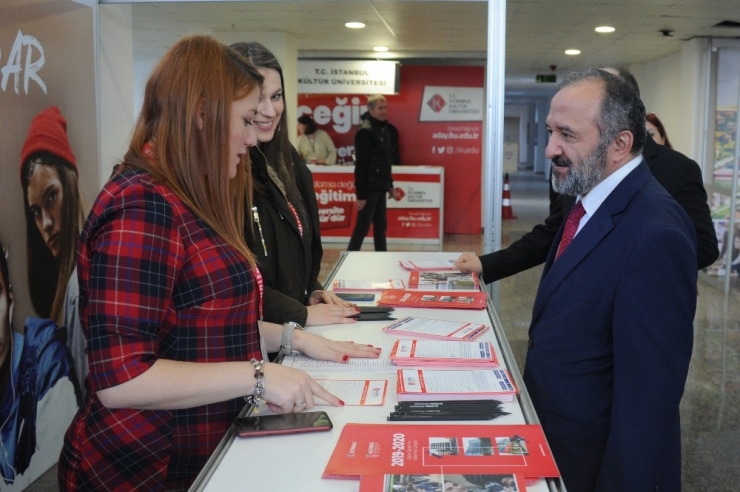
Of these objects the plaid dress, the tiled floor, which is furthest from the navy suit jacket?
the tiled floor

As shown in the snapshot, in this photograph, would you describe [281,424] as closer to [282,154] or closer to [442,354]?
[442,354]

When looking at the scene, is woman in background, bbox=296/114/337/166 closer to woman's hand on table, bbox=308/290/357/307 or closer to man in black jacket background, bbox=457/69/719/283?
man in black jacket background, bbox=457/69/719/283

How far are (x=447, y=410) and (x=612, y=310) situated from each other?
1.39ft

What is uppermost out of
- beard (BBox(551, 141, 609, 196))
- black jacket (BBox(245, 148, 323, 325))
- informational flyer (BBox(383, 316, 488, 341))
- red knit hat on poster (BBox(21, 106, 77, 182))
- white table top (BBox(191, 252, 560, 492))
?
red knit hat on poster (BBox(21, 106, 77, 182))

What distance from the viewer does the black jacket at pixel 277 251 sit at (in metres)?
2.00

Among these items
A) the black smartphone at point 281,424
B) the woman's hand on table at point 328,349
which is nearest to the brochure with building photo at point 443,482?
the black smartphone at point 281,424

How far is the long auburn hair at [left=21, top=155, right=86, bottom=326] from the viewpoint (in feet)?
9.45

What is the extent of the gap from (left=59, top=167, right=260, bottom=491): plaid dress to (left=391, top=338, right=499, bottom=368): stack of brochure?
0.44m

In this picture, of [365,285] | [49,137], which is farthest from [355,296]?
[49,137]

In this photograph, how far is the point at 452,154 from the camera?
10938 mm

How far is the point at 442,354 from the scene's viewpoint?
1.79 meters

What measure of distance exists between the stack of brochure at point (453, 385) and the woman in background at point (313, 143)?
29.0 ft

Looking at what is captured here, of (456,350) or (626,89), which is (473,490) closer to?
(456,350)

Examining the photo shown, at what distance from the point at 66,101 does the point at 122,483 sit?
214 cm
